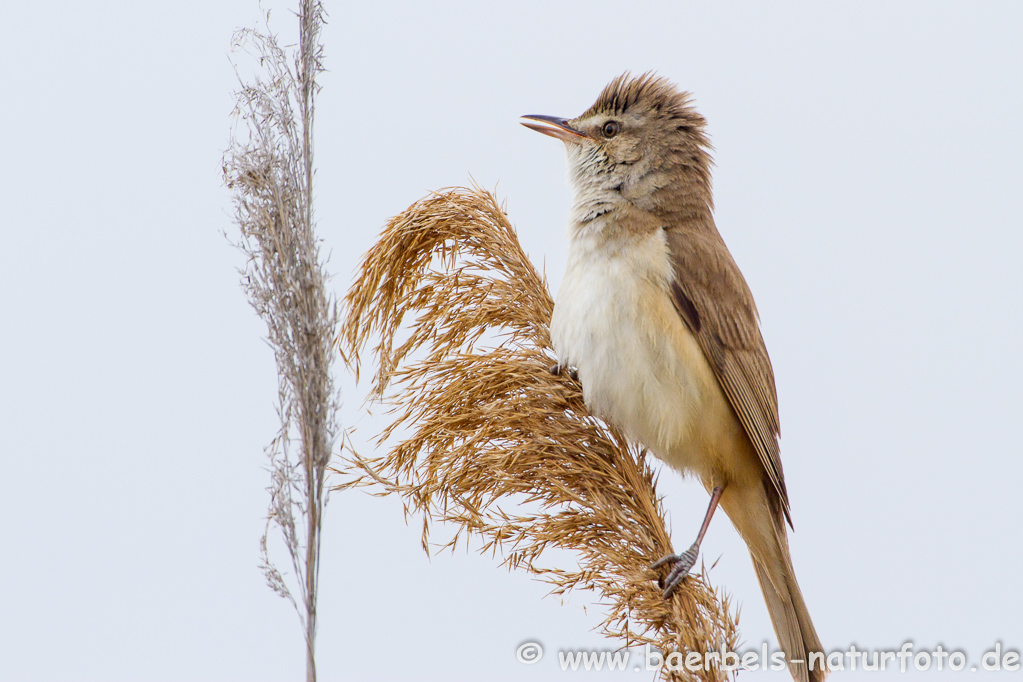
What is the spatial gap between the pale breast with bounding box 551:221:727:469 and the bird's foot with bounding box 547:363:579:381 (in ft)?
0.10

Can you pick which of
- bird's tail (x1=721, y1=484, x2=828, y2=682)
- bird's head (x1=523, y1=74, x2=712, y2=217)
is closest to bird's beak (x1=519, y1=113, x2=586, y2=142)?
bird's head (x1=523, y1=74, x2=712, y2=217)

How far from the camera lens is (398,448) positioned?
2578mm

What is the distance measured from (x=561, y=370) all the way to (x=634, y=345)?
28cm

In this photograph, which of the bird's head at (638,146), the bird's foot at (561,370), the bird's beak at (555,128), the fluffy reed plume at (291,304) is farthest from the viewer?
the bird's beak at (555,128)

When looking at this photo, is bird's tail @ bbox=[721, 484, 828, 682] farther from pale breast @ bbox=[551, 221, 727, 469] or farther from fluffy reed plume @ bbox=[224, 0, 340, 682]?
fluffy reed plume @ bbox=[224, 0, 340, 682]

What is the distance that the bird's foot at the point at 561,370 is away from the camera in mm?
2895

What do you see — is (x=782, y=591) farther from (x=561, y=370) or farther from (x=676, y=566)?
(x=561, y=370)

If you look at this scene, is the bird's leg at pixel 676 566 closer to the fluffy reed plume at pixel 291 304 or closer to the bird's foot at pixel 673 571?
the bird's foot at pixel 673 571

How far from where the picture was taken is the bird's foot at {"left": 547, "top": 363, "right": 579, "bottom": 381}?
114 inches

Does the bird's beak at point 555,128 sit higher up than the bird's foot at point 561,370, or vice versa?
the bird's beak at point 555,128

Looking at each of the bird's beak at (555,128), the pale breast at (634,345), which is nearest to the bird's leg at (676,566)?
the pale breast at (634,345)

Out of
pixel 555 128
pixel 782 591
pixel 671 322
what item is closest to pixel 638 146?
pixel 555 128

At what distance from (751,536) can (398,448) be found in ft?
5.31

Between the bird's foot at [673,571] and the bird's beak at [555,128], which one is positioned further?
A: the bird's beak at [555,128]
